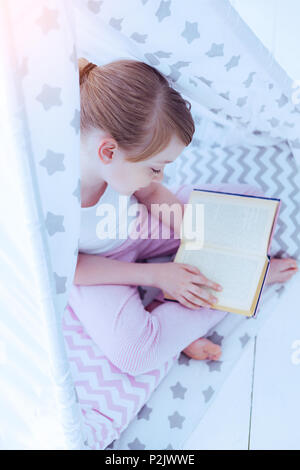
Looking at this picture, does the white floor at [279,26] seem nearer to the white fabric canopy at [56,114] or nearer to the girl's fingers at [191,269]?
the white fabric canopy at [56,114]

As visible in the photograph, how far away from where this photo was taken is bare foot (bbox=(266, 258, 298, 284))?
3.24ft

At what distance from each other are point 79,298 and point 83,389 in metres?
0.18

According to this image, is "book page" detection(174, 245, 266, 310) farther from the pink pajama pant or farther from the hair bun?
the hair bun

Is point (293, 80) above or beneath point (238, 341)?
above

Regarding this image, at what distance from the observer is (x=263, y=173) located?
1.10 meters

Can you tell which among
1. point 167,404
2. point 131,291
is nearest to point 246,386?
point 167,404

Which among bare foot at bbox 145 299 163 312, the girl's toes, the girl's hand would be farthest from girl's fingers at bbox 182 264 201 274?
the girl's toes

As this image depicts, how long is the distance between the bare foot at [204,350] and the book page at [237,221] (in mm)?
201

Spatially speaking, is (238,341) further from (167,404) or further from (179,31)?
(179,31)

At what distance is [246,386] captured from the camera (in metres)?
0.89

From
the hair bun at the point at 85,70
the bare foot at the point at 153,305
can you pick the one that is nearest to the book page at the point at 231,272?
the bare foot at the point at 153,305

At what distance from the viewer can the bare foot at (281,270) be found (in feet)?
3.24

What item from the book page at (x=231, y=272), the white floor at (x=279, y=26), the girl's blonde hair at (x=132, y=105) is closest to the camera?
the girl's blonde hair at (x=132, y=105)
